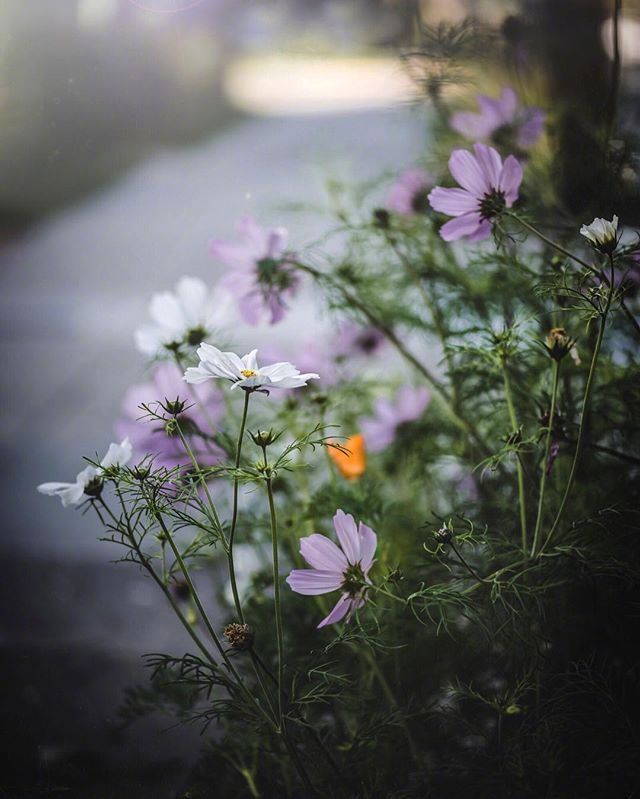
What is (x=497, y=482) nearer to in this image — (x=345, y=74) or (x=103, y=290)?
(x=345, y=74)

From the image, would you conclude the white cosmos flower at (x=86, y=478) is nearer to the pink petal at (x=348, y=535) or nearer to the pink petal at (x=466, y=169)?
the pink petal at (x=348, y=535)

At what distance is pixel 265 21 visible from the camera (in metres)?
1.18

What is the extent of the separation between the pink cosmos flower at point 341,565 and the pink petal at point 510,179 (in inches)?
7.1

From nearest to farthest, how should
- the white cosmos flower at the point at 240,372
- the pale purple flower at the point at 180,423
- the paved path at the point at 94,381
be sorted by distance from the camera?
the white cosmos flower at the point at 240,372
the pale purple flower at the point at 180,423
the paved path at the point at 94,381

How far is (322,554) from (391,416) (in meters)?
0.25

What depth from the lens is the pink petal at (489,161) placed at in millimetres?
403

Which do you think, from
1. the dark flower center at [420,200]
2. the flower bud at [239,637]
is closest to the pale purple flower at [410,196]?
the dark flower center at [420,200]

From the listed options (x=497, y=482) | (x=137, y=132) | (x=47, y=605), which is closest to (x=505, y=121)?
(x=497, y=482)

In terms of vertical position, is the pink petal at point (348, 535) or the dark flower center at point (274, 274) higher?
the dark flower center at point (274, 274)

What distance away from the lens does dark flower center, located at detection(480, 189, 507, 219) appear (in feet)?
1.36

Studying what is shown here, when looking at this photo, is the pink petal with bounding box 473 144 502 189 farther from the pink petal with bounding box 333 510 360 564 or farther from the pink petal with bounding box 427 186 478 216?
the pink petal with bounding box 333 510 360 564

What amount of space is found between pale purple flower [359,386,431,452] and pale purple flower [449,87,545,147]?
19cm

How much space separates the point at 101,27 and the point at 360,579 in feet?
2.09

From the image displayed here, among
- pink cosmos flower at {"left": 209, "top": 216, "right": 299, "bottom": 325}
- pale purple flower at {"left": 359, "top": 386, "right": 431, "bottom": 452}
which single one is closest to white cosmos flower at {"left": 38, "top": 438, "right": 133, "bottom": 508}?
pink cosmos flower at {"left": 209, "top": 216, "right": 299, "bottom": 325}
